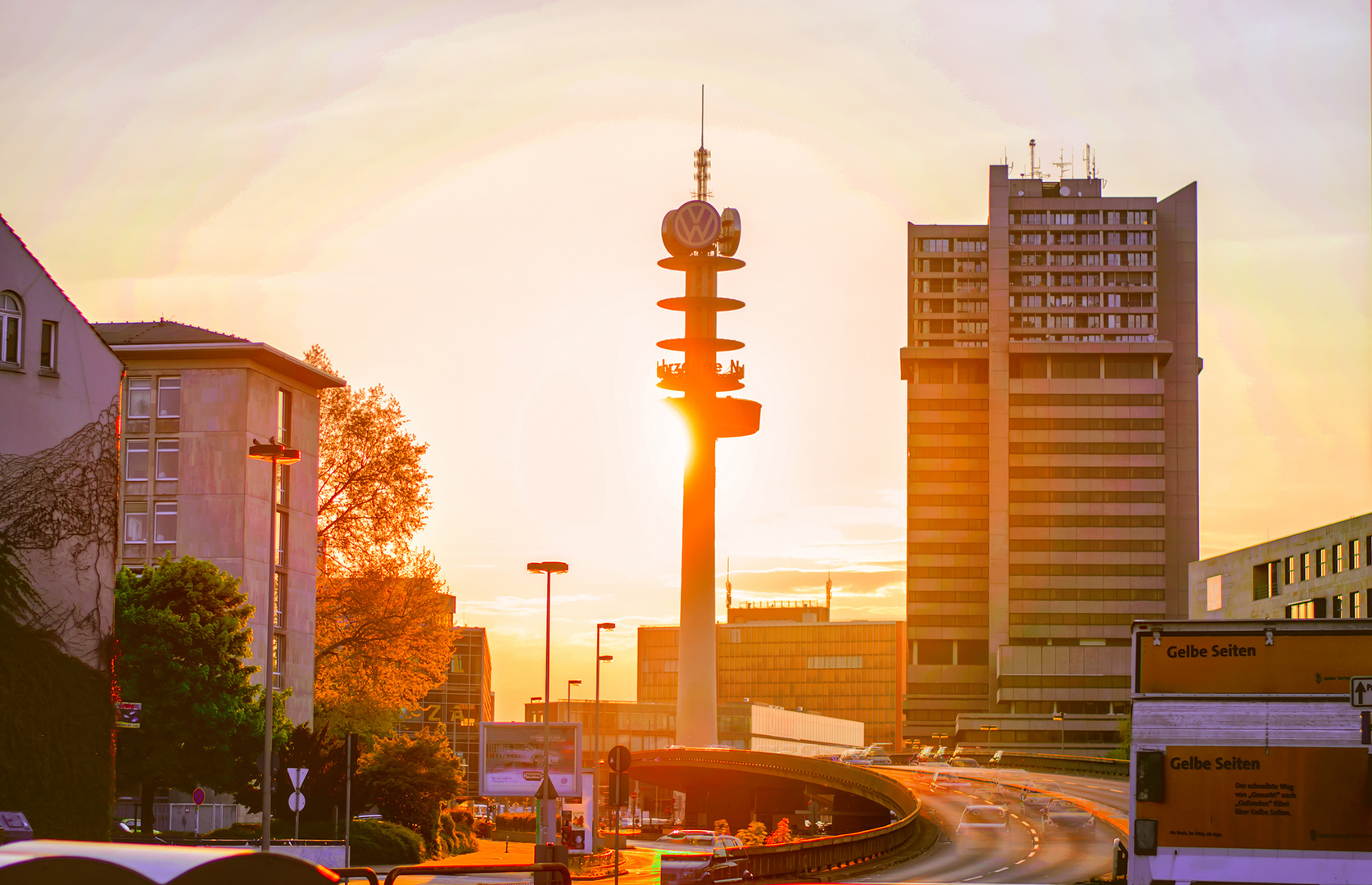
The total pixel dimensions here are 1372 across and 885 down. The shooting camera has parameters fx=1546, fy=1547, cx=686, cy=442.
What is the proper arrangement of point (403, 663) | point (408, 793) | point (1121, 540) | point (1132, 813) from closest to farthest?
1. point (1132, 813)
2. point (408, 793)
3. point (403, 663)
4. point (1121, 540)

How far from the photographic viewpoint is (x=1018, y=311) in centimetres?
19512

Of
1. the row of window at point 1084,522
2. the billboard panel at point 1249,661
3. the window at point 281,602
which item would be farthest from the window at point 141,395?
the row of window at point 1084,522

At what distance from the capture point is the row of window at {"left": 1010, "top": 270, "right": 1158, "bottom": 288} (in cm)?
19575

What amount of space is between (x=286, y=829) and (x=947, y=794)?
45.1 metres

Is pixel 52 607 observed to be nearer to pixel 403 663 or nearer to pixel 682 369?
pixel 403 663

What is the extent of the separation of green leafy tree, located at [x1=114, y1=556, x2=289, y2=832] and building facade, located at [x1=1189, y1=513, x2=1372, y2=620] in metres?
62.6

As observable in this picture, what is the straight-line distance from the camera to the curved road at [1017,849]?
1982 inches

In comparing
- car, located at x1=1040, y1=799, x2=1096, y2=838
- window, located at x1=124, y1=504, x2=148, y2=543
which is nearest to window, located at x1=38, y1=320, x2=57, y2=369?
window, located at x1=124, y1=504, x2=148, y2=543

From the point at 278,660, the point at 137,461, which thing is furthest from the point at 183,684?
the point at 137,461

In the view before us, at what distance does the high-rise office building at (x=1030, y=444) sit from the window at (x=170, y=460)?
450 feet

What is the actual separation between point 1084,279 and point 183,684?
6456 inches

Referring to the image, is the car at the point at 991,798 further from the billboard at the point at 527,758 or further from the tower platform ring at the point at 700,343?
the tower platform ring at the point at 700,343

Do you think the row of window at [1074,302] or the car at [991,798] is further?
the row of window at [1074,302]

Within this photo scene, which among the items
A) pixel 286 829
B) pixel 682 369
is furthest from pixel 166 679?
pixel 682 369
